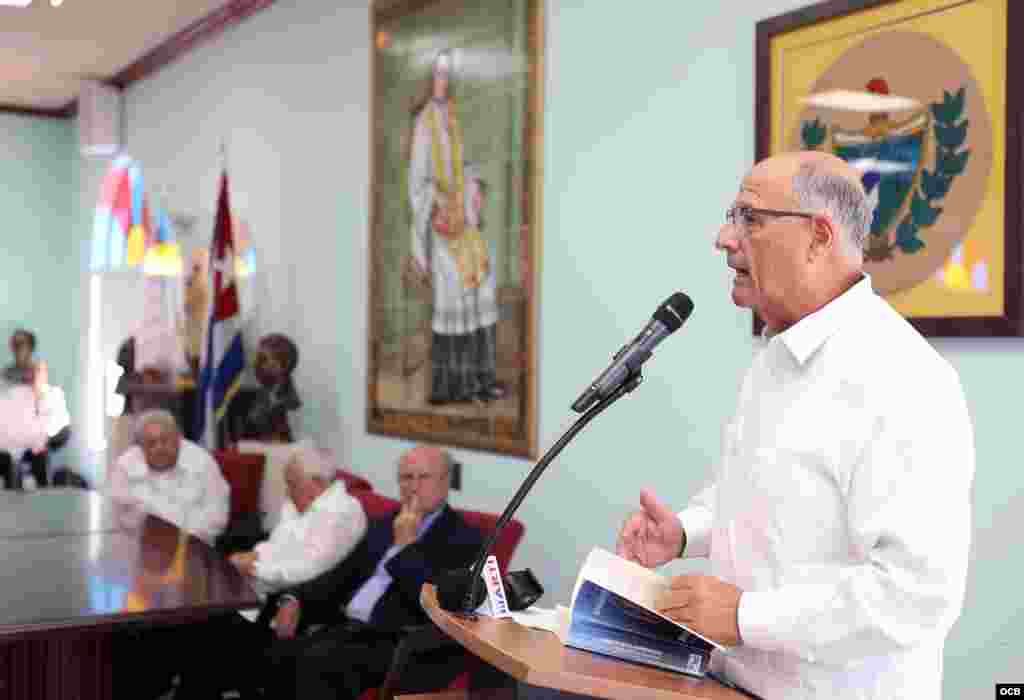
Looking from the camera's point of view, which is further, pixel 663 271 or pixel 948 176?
pixel 663 271

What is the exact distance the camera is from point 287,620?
4.36 metres

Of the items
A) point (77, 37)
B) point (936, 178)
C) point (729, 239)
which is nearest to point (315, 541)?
point (936, 178)

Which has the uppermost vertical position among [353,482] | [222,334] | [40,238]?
[40,238]

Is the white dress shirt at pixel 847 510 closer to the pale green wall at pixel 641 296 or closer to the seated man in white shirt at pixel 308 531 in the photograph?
the pale green wall at pixel 641 296

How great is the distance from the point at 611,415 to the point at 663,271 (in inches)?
21.1

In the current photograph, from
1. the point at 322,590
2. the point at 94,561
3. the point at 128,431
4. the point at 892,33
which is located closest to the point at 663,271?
the point at 892,33

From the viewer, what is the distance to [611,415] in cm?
407

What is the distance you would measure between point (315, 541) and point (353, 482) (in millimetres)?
761

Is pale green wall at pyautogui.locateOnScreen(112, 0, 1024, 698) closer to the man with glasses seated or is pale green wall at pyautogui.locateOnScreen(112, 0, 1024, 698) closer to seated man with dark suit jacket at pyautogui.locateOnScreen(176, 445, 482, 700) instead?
seated man with dark suit jacket at pyautogui.locateOnScreen(176, 445, 482, 700)

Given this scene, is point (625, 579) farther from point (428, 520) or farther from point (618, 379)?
point (428, 520)

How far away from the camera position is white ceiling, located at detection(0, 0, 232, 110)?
25.1 feet

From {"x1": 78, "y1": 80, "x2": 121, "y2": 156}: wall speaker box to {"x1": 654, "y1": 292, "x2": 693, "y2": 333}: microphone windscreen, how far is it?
893 centimetres

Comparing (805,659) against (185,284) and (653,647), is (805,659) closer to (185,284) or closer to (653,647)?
(653,647)

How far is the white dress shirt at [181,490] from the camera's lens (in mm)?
5691
